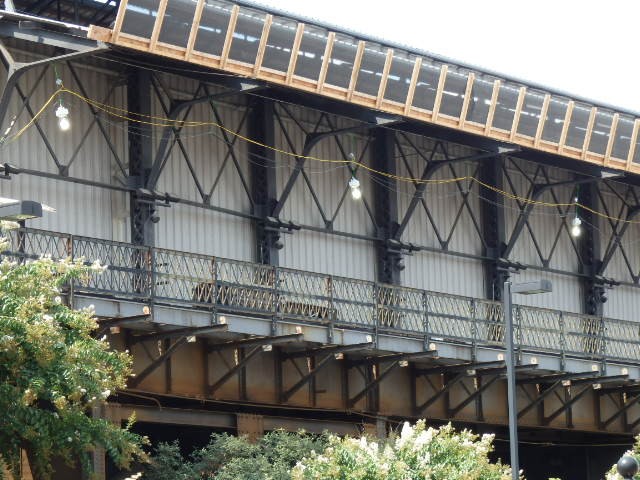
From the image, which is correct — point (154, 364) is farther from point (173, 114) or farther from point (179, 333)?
point (173, 114)

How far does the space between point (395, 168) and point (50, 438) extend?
913 inches

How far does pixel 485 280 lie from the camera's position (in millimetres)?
49500

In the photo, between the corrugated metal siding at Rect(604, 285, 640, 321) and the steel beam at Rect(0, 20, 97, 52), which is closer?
the steel beam at Rect(0, 20, 97, 52)

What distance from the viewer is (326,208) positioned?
44.8 m

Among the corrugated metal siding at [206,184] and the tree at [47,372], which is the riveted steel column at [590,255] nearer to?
the corrugated metal siding at [206,184]

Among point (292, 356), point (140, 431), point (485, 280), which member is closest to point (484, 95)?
point (485, 280)

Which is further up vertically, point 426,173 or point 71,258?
point 426,173

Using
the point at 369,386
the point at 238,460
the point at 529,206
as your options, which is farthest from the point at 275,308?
the point at 529,206

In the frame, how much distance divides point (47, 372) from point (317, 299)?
1444cm

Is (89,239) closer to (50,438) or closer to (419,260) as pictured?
(50,438)

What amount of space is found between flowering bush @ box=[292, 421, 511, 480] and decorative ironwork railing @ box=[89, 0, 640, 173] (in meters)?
11.1

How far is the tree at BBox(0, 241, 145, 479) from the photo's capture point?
2398 cm

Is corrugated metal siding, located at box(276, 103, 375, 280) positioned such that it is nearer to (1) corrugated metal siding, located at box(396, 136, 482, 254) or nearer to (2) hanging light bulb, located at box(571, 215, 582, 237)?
(1) corrugated metal siding, located at box(396, 136, 482, 254)

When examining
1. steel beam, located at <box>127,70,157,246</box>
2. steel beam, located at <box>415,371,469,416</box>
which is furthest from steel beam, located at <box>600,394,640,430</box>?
steel beam, located at <box>127,70,157,246</box>
